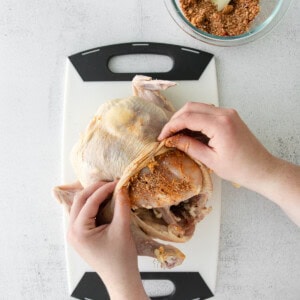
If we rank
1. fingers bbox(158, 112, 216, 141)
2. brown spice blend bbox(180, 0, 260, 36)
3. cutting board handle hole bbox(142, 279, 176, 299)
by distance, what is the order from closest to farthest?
1. fingers bbox(158, 112, 216, 141)
2. brown spice blend bbox(180, 0, 260, 36)
3. cutting board handle hole bbox(142, 279, 176, 299)

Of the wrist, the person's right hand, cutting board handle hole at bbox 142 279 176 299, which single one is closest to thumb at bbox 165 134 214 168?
the person's right hand

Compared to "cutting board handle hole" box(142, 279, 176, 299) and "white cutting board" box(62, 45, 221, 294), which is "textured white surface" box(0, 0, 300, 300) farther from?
"cutting board handle hole" box(142, 279, 176, 299)

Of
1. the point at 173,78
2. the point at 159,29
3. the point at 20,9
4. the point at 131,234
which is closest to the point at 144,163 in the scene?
the point at 131,234

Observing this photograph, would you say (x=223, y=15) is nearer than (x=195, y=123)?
No

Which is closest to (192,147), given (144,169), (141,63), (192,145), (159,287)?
(192,145)

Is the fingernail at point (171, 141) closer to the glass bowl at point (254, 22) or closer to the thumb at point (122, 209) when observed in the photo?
the thumb at point (122, 209)

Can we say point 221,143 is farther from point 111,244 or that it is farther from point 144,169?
point 111,244
